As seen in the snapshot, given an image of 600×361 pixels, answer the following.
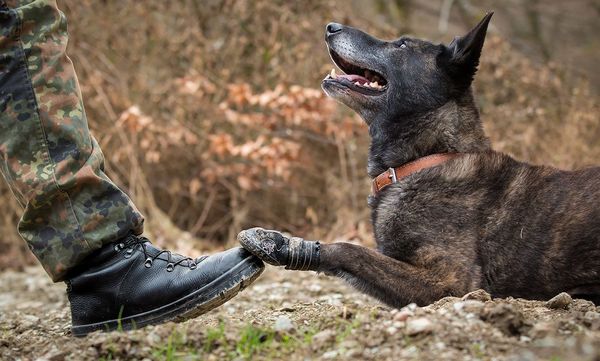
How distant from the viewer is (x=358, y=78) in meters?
4.17

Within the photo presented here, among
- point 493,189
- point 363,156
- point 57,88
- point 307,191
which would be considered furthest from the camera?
point 307,191

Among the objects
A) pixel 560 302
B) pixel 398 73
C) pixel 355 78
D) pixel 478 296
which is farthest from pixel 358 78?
pixel 560 302

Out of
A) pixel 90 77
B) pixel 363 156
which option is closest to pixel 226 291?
pixel 363 156

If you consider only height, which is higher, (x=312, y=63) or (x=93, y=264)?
(x=312, y=63)

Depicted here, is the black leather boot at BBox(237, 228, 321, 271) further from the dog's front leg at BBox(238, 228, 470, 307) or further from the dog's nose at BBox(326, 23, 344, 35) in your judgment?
the dog's nose at BBox(326, 23, 344, 35)

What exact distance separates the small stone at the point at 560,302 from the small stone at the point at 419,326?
2.58 feet

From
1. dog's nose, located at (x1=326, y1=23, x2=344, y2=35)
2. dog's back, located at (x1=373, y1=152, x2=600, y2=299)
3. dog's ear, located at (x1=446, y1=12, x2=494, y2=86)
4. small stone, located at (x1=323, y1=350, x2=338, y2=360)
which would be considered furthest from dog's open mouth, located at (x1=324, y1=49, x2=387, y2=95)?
small stone, located at (x1=323, y1=350, x2=338, y2=360)

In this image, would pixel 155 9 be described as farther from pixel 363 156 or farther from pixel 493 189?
pixel 493 189

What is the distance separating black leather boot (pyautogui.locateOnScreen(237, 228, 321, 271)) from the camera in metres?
3.12

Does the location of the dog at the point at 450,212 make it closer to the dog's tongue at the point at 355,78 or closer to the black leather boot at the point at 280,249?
the black leather boot at the point at 280,249

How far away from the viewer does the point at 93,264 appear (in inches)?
117

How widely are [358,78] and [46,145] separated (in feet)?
6.42

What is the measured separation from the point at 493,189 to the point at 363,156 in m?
3.92

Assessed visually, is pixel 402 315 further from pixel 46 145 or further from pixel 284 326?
pixel 46 145
